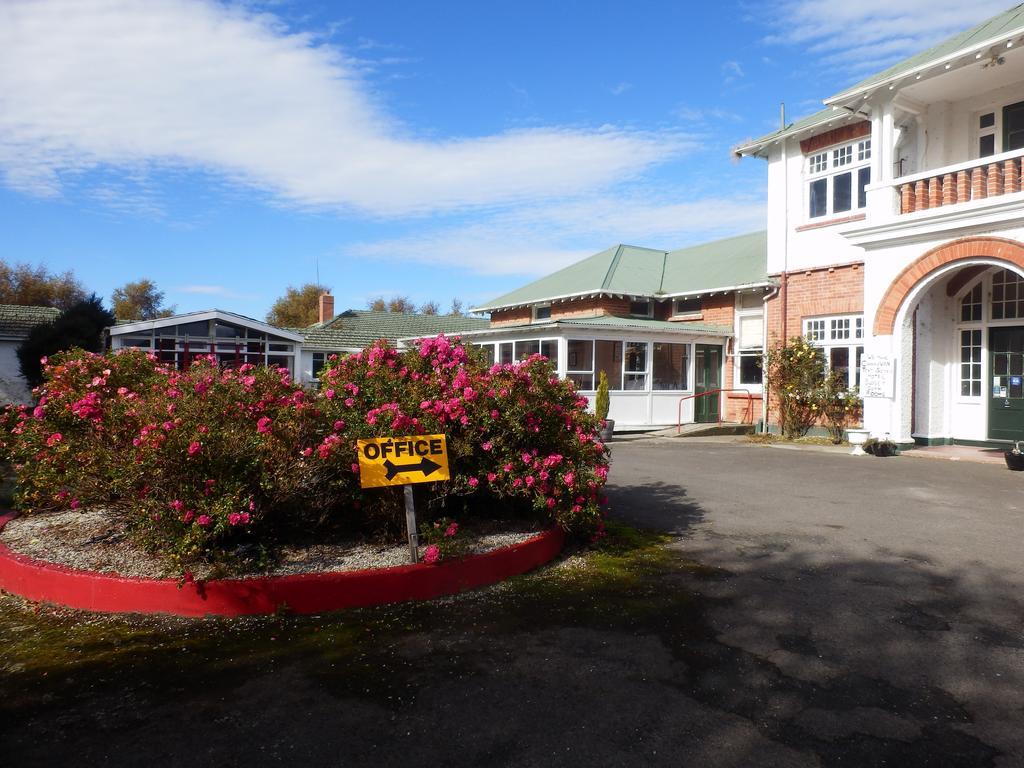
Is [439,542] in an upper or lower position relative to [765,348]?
lower

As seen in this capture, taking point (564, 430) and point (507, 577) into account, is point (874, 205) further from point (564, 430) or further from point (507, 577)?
point (507, 577)

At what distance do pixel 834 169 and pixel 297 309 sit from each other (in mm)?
48454

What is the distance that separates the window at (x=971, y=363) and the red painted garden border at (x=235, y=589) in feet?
42.8

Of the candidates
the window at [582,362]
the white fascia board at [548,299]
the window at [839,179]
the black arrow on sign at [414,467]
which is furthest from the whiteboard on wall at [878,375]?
the black arrow on sign at [414,467]

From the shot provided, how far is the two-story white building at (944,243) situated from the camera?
12398 mm

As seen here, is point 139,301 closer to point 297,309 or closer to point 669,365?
point 297,309

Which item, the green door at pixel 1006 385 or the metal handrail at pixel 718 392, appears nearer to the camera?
the green door at pixel 1006 385

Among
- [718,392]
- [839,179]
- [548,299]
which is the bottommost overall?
[718,392]

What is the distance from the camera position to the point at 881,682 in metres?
3.78

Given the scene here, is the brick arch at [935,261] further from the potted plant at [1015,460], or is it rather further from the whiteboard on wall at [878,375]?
the potted plant at [1015,460]

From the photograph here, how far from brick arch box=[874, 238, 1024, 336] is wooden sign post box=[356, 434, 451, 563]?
11104 mm

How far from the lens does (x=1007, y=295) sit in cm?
1370

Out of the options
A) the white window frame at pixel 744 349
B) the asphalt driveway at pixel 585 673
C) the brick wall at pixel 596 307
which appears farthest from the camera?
the brick wall at pixel 596 307

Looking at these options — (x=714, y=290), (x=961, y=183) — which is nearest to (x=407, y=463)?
(x=961, y=183)
